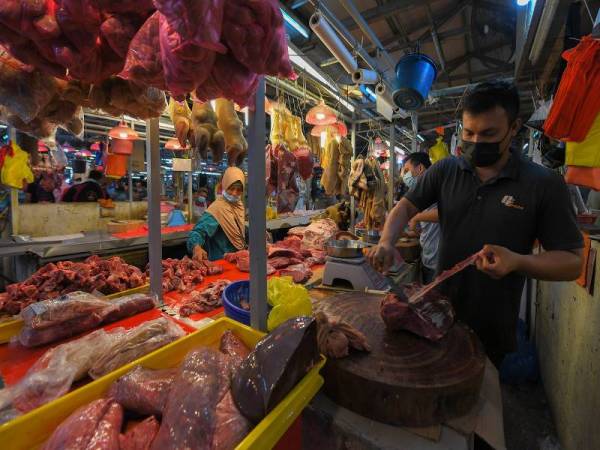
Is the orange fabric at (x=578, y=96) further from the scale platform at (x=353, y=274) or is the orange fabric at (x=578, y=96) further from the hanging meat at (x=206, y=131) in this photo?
the hanging meat at (x=206, y=131)

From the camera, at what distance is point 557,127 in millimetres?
2340

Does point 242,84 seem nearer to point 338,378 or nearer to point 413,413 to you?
point 338,378

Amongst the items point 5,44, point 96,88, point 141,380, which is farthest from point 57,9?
point 141,380

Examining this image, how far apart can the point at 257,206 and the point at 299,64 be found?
9.24 feet

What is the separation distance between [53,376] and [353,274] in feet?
6.67

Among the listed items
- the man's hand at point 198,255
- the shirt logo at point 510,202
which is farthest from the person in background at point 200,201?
the shirt logo at point 510,202

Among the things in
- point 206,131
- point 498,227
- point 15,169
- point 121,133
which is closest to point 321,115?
point 206,131

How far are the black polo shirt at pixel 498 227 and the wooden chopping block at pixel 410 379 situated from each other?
573 mm

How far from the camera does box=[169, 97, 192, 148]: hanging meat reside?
8.51 ft

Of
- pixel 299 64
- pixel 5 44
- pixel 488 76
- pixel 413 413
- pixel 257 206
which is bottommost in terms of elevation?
pixel 413 413

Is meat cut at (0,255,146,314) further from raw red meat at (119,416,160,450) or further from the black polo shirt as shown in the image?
the black polo shirt

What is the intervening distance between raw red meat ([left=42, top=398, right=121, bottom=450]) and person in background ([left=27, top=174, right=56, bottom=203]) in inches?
323

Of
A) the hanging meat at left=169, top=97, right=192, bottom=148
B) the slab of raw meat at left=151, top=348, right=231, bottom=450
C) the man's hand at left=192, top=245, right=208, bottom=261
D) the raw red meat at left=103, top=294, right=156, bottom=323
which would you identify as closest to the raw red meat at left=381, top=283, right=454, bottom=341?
the slab of raw meat at left=151, top=348, right=231, bottom=450

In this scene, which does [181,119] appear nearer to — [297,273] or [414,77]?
[297,273]
